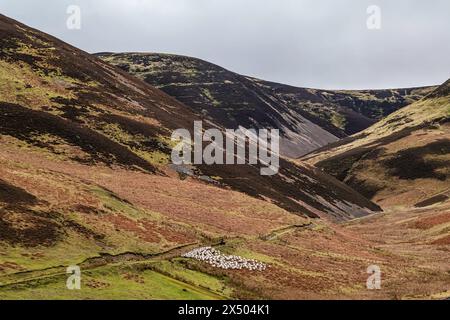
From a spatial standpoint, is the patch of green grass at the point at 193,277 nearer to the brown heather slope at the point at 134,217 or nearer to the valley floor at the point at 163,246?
the valley floor at the point at 163,246

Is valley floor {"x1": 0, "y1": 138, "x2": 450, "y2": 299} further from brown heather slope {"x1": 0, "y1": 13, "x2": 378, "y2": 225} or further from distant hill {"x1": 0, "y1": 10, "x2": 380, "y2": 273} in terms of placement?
brown heather slope {"x1": 0, "y1": 13, "x2": 378, "y2": 225}

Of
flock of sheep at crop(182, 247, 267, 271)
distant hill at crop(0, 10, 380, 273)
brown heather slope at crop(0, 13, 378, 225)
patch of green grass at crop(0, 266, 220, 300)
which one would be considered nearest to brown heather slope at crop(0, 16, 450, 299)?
patch of green grass at crop(0, 266, 220, 300)

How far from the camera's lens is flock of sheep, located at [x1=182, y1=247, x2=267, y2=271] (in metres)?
48.9

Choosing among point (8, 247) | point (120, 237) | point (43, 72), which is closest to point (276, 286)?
point (120, 237)

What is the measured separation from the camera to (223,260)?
164ft

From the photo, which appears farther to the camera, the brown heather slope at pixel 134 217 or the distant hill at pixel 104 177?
the distant hill at pixel 104 177

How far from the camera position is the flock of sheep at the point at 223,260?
48.9 meters

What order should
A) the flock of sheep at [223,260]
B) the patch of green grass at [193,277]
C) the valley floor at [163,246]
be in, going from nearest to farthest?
the valley floor at [163,246] < the patch of green grass at [193,277] < the flock of sheep at [223,260]

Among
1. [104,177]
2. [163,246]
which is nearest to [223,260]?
[163,246]

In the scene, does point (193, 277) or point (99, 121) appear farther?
point (99, 121)

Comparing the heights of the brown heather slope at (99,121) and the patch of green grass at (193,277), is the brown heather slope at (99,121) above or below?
above

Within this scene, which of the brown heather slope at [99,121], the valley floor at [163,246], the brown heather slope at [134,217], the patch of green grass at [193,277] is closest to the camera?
the valley floor at [163,246]

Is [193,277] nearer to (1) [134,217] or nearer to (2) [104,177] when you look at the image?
(1) [134,217]

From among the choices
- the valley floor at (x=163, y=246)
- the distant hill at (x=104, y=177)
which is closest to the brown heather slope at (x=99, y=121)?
the distant hill at (x=104, y=177)
